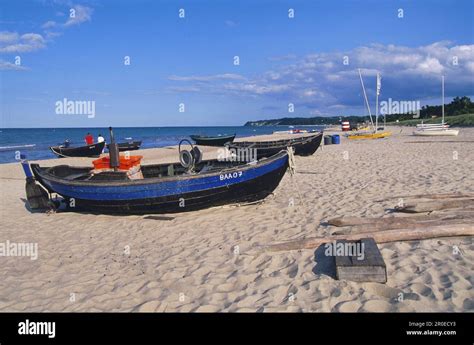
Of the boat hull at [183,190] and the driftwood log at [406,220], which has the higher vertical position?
the boat hull at [183,190]

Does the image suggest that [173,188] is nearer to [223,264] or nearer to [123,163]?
[123,163]

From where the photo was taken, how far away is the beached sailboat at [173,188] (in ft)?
29.3

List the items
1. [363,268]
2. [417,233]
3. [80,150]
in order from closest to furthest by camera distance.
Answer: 1. [363,268]
2. [417,233]
3. [80,150]

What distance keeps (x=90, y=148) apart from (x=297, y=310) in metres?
28.2

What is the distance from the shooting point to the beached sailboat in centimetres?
892

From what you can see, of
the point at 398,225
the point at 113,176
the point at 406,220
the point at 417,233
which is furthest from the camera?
the point at 113,176

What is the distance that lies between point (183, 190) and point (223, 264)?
3.34m

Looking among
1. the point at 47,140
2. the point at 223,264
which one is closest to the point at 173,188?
the point at 223,264

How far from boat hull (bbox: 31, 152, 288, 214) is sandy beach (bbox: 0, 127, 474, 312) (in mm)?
296

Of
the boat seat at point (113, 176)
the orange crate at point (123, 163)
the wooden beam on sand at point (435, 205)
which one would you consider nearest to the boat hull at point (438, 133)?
the wooden beam on sand at point (435, 205)

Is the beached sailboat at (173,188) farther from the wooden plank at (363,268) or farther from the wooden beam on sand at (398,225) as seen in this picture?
the wooden plank at (363,268)

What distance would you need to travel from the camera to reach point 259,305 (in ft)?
14.8

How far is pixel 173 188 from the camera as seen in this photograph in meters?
8.91
